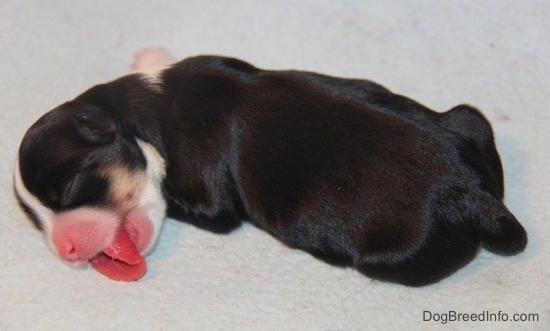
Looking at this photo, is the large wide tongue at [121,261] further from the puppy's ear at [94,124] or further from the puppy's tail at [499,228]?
the puppy's tail at [499,228]

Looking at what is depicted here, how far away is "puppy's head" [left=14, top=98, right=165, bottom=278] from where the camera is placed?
2.80 m

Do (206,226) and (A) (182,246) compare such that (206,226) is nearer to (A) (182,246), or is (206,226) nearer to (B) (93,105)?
(A) (182,246)

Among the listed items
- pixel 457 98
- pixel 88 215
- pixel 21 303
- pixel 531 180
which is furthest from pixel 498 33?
pixel 21 303

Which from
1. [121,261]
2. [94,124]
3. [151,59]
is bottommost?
[121,261]

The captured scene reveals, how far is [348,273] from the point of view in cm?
306

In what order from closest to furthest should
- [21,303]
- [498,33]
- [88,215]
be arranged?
[88,215]
[21,303]
[498,33]

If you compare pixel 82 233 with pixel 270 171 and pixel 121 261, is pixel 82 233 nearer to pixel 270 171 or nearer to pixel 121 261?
pixel 121 261

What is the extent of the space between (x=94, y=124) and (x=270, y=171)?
0.62m

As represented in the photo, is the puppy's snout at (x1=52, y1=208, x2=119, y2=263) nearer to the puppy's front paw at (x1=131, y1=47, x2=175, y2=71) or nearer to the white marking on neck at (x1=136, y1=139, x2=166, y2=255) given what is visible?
the white marking on neck at (x1=136, y1=139, x2=166, y2=255)

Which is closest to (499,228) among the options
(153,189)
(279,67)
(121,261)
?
(153,189)

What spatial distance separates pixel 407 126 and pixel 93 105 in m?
Answer: 1.12

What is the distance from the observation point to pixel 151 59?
147 inches

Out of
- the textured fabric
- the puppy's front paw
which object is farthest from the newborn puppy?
the puppy's front paw

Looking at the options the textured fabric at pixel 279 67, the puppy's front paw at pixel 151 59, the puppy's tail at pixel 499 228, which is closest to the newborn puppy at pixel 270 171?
the puppy's tail at pixel 499 228
